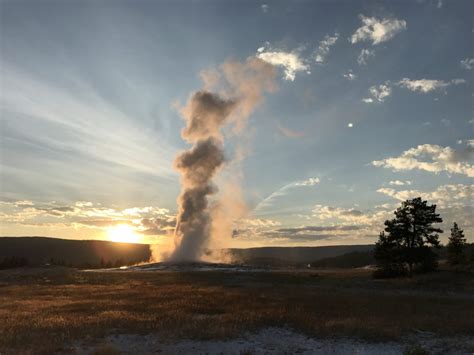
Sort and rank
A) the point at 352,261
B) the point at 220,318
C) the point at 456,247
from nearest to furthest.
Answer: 1. the point at 220,318
2. the point at 456,247
3. the point at 352,261

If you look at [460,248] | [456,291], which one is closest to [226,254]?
[460,248]

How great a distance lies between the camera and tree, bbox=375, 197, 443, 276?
49.6m

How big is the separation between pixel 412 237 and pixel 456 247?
31551 millimetres

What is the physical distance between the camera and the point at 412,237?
50219mm

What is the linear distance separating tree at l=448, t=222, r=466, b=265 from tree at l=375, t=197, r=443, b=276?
91.0 feet

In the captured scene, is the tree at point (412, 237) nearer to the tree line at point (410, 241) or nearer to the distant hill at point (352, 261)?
the tree line at point (410, 241)

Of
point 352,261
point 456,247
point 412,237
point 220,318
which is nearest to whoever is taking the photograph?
point 220,318

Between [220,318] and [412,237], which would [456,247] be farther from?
[220,318]

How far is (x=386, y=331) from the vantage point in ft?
54.5

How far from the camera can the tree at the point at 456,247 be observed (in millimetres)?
73625

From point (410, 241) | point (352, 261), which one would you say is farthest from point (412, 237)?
point (352, 261)

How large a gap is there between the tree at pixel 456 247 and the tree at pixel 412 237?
2775 cm

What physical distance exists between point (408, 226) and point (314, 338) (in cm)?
3958

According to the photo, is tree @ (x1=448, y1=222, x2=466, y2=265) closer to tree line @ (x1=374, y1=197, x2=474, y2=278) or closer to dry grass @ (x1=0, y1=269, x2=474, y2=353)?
tree line @ (x1=374, y1=197, x2=474, y2=278)
